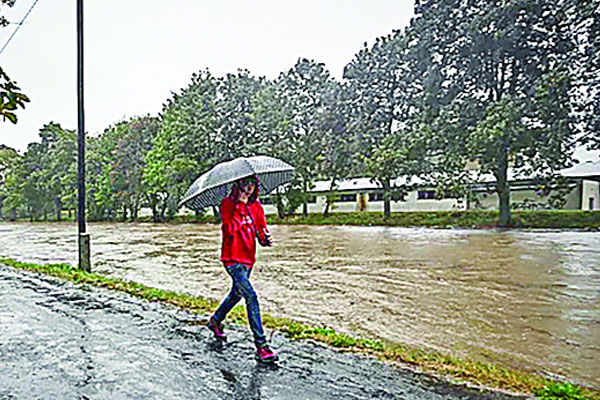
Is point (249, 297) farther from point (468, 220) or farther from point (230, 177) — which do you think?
point (468, 220)

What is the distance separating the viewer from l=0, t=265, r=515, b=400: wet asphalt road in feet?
13.2

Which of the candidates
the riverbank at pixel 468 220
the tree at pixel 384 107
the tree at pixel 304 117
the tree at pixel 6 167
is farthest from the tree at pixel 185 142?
the tree at pixel 6 167

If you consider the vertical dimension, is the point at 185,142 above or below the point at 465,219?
above

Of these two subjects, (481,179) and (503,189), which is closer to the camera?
(503,189)

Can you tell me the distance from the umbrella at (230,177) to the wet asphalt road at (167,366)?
148 cm

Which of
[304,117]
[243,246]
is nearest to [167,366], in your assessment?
[243,246]

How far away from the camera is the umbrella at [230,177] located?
4910mm

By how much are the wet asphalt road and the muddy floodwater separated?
1.68 m

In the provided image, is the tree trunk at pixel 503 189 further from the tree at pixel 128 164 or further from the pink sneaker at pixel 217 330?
the tree at pixel 128 164

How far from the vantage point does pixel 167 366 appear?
467cm

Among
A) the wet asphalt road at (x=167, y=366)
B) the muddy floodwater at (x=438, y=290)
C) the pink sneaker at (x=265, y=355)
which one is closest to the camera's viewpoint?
the wet asphalt road at (x=167, y=366)

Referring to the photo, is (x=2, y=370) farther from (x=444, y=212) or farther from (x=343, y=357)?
(x=444, y=212)

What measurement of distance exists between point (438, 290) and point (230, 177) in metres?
6.13

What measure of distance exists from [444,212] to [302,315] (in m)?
31.2
